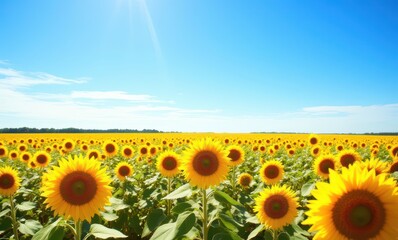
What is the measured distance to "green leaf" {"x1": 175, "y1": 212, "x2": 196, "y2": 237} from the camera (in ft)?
9.89

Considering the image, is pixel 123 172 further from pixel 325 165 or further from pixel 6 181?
pixel 325 165

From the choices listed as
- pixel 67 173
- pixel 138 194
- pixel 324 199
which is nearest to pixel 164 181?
pixel 138 194

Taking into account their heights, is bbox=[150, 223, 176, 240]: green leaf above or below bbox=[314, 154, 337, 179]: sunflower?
below

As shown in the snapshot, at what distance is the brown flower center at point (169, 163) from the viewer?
7.49 m

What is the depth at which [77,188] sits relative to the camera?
11.3 feet

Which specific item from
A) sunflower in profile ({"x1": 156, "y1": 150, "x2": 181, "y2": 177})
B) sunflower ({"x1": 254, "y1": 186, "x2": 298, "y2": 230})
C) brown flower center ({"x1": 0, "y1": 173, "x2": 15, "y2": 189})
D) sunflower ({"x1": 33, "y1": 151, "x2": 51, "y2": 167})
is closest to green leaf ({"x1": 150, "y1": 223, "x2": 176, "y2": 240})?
sunflower ({"x1": 254, "y1": 186, "x2": 298, "y2": 230})

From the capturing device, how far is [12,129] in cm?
9369

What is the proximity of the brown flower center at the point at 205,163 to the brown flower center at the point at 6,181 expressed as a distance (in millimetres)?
4553

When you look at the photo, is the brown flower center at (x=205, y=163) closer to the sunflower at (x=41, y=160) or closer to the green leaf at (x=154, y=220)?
the green leaf at (x=154, y=220)

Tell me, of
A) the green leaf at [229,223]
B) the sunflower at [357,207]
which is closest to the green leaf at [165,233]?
the green leaf at [229,223]

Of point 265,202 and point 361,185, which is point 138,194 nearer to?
point 265,202

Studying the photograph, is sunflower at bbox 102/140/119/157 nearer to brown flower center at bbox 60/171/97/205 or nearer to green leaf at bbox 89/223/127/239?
brown flower center at bbox 60/171/97/205

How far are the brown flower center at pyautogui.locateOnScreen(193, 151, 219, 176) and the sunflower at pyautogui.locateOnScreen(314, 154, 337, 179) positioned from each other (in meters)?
4.40

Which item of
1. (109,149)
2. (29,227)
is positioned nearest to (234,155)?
(29,227)
